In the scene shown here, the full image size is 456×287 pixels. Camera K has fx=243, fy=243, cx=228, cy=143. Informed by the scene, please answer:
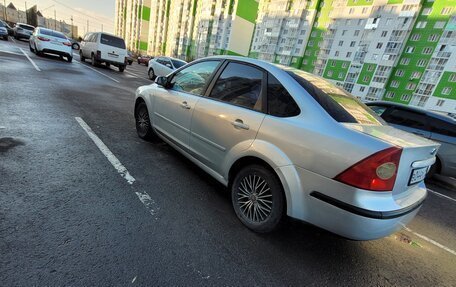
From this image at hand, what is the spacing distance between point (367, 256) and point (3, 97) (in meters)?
7.64

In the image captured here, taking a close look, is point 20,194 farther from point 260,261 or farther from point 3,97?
point 3,97

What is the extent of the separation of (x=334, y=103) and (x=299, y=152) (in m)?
0.72

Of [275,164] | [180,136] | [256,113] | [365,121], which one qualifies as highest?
[365,121]

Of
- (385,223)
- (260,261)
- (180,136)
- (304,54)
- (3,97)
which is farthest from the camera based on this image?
(304,54)

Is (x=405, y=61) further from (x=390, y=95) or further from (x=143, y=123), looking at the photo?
(x=143, y=123)

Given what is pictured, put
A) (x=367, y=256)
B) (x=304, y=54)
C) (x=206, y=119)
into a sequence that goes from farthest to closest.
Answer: (x=304, y=54)
(x=206, y=119)
(x=367, y=256)

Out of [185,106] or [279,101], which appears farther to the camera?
[185,106]

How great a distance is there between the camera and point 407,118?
19.9 ft

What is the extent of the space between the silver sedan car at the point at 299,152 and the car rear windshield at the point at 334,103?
0.02 meters

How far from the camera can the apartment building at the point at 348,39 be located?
42.0 meters

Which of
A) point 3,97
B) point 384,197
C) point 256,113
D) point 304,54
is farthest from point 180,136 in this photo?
point 304,54

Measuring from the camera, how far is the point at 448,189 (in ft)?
18.9

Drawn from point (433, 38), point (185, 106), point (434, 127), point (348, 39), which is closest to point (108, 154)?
point (185, 106)

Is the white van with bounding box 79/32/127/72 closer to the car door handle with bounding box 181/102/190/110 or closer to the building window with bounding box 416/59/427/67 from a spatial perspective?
the car door handle with bounding box 181/102/190/110
